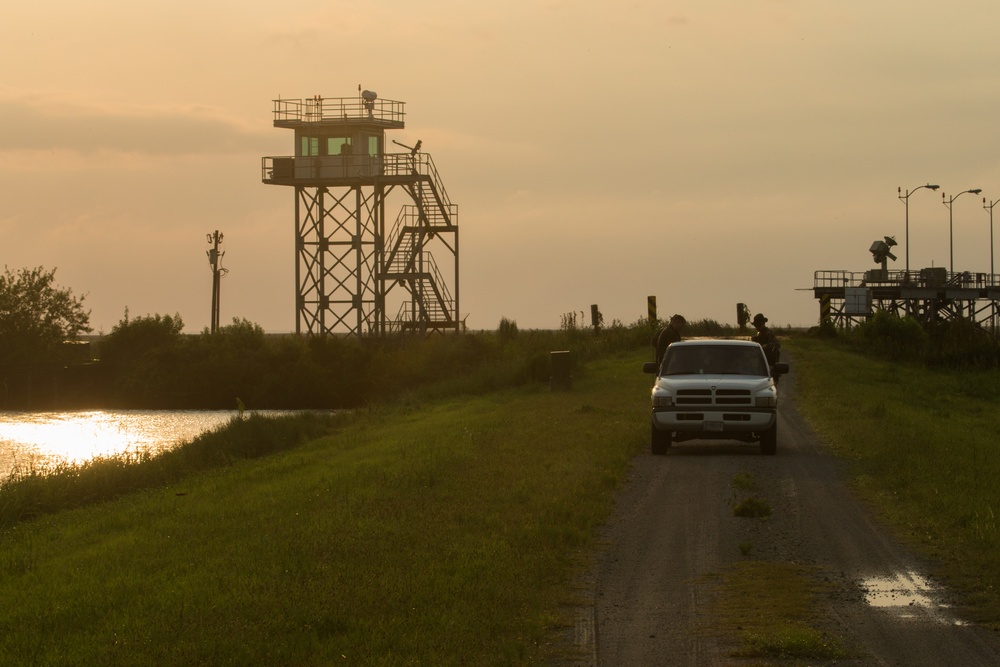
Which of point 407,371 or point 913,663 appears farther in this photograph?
point 407,371

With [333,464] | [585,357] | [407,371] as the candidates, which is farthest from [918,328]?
[333,464]

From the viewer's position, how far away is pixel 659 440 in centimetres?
2289

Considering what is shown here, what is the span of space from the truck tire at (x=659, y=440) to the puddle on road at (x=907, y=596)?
32.2ft

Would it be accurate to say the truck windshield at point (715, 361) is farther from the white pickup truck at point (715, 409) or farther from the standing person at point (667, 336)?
the standing person at point (667, 336)

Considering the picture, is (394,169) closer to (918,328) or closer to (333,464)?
(918,328)

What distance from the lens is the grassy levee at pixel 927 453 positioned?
1371 centimetres

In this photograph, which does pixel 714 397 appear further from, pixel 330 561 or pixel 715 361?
pixel 330 561

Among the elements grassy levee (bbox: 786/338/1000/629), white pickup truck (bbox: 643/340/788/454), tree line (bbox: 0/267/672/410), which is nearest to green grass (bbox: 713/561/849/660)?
grassy levee (bbox: 786/338/1000/629)

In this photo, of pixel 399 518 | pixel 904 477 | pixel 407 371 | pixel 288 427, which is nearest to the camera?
pixel 399 518

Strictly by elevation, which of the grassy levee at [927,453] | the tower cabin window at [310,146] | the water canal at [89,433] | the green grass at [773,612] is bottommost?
the water canal at [89,433]

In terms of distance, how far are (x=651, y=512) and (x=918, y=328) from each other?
4826 cm

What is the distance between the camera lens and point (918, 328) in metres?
62.0

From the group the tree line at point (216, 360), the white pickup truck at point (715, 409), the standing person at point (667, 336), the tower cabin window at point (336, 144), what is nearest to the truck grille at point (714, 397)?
the white pickup truck at point (715, 409)

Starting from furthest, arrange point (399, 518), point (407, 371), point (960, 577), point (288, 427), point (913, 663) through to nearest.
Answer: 1. point (407, 371)
2. point (288, 427)
3. point (399, 518)
4. point (960, 577)
5. point (913, 663)
